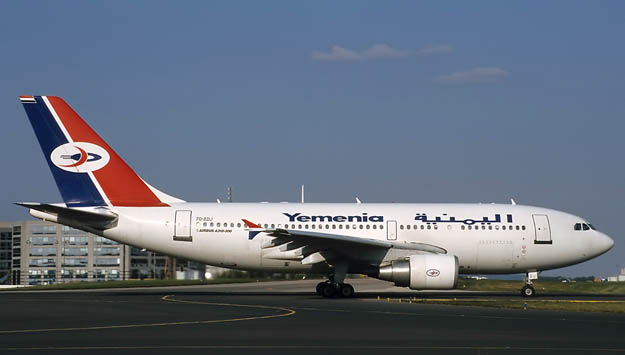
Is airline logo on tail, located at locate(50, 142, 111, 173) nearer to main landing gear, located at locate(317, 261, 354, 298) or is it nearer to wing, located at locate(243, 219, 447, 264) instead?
wing, located at locate(243, 219, 447, 264)

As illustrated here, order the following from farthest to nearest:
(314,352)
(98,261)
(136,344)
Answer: (98,261)
(136,344)
(314,352)

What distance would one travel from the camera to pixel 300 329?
17453 mm

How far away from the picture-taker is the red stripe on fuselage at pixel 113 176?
1241 inches

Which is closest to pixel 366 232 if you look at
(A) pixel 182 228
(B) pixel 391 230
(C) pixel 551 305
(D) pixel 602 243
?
(B) pixel 391 230

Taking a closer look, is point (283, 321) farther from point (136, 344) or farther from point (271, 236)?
point (271, 236)

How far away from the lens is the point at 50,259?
359ft

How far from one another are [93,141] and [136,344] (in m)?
18.6

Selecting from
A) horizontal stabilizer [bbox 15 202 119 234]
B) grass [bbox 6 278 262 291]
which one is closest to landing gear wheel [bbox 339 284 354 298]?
horizontal stabilizer [bbox 15 202 119 234]

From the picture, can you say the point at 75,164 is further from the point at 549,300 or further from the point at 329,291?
the point at 549,300

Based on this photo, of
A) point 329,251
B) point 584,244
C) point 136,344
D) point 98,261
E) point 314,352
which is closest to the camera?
point 314,352

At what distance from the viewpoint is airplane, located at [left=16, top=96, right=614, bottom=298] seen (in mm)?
30688

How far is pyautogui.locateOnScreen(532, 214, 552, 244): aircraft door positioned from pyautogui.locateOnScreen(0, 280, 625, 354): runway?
8554 mm

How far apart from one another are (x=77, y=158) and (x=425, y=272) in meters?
13.8

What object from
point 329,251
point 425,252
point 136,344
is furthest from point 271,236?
point 136,344
